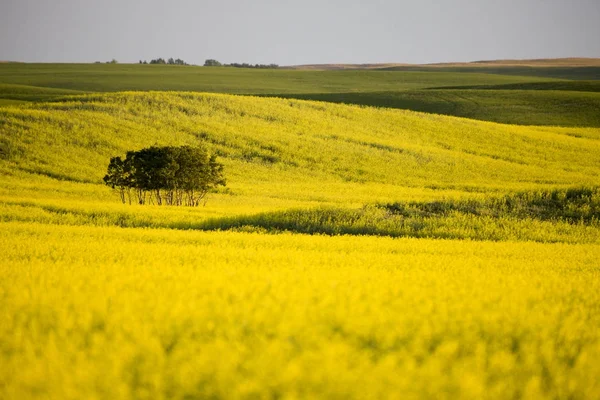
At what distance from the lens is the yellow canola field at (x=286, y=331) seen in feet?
14.3

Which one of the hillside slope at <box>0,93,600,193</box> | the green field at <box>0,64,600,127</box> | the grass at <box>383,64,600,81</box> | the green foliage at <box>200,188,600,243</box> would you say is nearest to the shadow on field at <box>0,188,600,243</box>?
the green foliage at <box>200,188,600,243</box>

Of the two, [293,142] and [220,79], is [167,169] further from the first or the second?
[220,79]

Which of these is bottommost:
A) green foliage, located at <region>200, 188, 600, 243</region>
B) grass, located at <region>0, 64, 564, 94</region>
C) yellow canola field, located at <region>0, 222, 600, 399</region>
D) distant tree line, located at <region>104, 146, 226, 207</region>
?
green foliage, located at <region>200, 188, 600, 243</region>

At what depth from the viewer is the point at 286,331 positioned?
5406 millimetres

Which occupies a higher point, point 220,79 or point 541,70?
point 541,70

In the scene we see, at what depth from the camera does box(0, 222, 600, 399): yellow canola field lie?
434 cm

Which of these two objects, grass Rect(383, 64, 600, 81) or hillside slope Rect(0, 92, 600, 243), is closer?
hillside slope Rect(0, 92, 600, 243)

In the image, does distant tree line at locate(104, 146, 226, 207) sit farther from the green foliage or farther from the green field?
the green field

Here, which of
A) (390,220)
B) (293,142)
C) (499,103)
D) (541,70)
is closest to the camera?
(390,220)

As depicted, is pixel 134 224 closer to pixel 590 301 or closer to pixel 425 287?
pixel 425 287

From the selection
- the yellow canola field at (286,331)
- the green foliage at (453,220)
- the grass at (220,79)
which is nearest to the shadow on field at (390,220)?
the green foliage at (453,220)

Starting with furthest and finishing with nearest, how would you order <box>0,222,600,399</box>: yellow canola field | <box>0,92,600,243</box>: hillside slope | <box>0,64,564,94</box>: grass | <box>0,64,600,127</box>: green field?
<box>0,64,564,94</box>: grass
<box>0,64,600,127</box>: green field
<box>0,92,600,243</box>: hillside slope
<box>0,222,600,399</box>: yellow canola field

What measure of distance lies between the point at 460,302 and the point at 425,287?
1.07 metres

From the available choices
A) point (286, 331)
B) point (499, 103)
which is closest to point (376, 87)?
point (499, 103)
